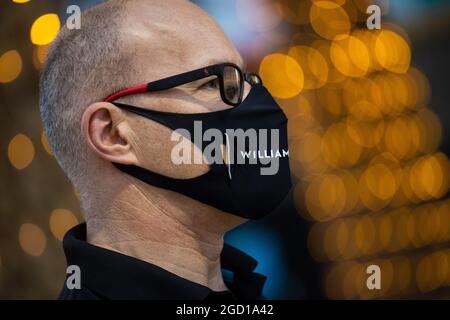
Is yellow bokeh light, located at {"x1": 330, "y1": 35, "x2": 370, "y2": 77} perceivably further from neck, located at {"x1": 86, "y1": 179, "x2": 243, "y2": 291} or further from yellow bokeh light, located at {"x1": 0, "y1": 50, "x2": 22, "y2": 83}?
neck, located at {"x1": 86, "y1": 179, "x2": 243, "y2": 291}

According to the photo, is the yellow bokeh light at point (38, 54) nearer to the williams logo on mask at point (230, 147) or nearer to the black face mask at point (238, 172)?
the black face mask at point (238, 172)

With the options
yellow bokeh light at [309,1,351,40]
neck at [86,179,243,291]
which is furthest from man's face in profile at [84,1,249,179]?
yellow bokeh light at [309,1,351,40]

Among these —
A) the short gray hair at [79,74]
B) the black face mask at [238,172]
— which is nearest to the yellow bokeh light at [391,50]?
the black face mask at [238,172]

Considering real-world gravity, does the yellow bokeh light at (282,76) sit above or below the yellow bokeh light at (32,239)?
above

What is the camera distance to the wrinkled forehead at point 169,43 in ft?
7.58

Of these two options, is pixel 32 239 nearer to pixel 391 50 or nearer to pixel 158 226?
pixel 158 226

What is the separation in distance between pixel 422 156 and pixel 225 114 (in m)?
6.30

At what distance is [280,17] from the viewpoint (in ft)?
18.8

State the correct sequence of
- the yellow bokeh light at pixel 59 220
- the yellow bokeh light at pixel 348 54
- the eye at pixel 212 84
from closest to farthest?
the eye at pixel 212 84 < the yellow bokeh light at pixel 59 220 < the yellow bokeh light at pixel 348 54

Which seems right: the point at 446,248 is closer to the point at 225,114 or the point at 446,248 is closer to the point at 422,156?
the point at 422,156

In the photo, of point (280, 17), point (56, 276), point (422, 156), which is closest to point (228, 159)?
point (56, 276)

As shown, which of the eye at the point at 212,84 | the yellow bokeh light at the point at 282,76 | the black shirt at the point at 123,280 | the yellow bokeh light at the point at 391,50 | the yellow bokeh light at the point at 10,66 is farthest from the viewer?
the yellow bokeh light at the point at 391,50

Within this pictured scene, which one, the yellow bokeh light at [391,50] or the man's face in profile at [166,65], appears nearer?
the man's face in profile at [166,65]

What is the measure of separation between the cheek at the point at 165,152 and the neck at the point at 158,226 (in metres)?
0.08
